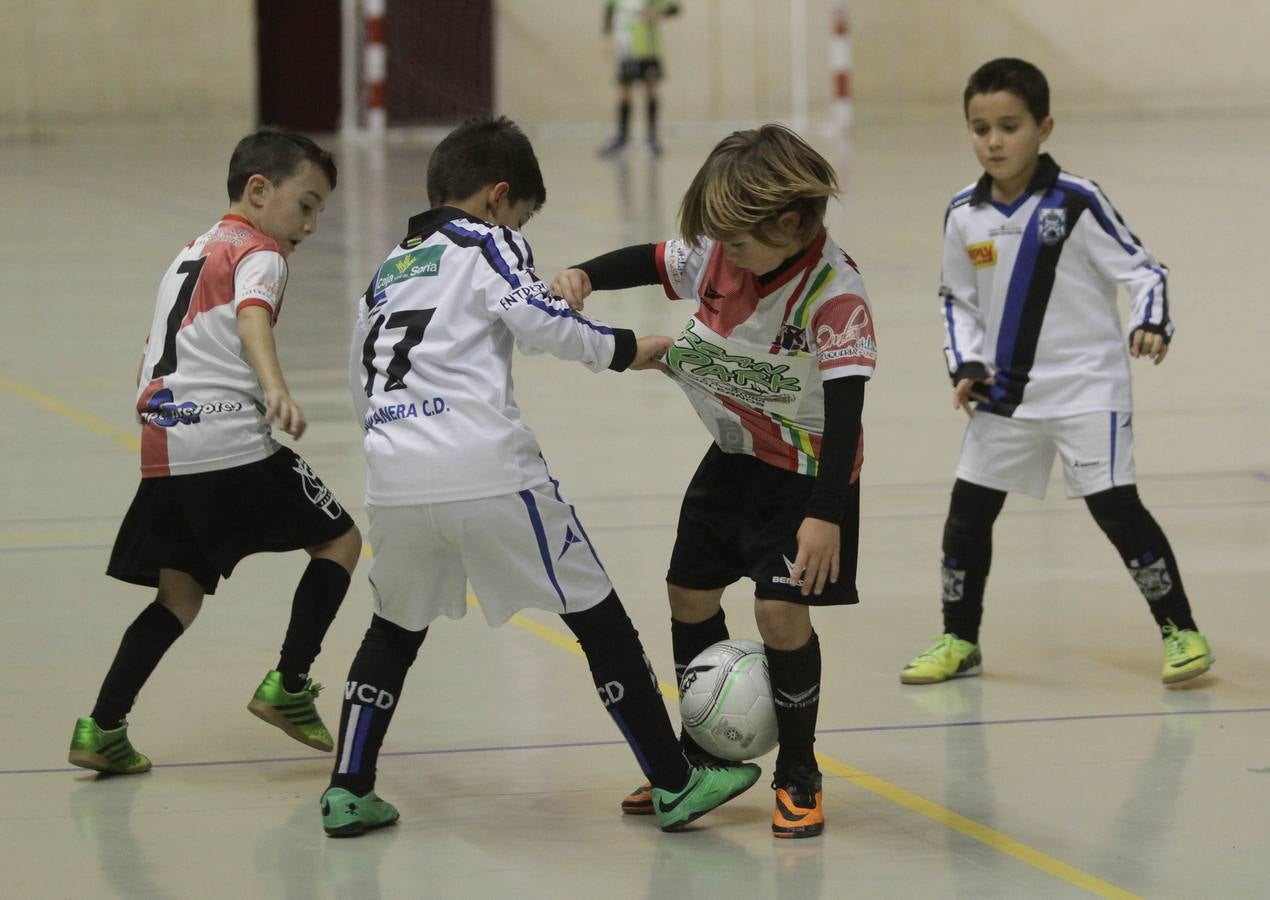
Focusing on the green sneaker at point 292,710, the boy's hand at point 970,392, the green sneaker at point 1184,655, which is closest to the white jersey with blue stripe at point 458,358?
the green sneaker at point 292,710

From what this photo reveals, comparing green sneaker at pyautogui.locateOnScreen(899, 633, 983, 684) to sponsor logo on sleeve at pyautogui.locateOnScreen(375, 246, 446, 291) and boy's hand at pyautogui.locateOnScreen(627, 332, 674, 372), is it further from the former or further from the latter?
sponsor logo on sleeve at pyautogui.locateOnScreen(375, 246, 446, 291)

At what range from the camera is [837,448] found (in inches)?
147

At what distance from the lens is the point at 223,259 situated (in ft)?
14.0

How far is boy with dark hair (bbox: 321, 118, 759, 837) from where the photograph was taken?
12.2 feet

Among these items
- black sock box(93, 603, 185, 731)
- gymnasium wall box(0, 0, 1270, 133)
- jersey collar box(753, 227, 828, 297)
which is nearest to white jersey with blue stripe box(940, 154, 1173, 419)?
jersey collar box(753, 227, 828, 297)

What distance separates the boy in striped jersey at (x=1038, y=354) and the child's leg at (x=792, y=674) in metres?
1.04

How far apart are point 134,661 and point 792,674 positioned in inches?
57.2

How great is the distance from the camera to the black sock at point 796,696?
388 cm

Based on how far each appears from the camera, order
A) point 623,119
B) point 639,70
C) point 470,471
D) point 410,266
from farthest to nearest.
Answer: point 639,70 → point 623,119 → point 410,266 → point 470,471

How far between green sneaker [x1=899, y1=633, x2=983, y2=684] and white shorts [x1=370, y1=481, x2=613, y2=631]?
1.30 meters

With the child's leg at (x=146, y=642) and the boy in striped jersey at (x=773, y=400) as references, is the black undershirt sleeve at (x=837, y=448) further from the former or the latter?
the child's leg at (x=146, y=642)

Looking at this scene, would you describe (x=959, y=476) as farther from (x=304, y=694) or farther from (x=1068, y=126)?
(x=1068, y=126)

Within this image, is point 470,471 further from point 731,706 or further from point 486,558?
point 731,706

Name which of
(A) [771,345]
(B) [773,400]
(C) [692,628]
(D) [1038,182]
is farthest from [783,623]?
(D) [1038,182]
